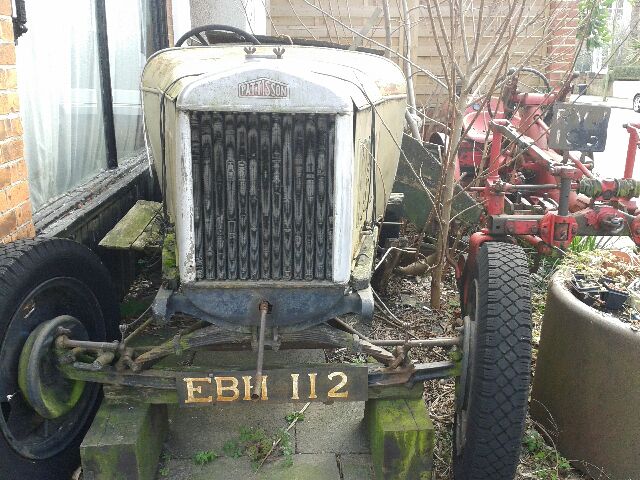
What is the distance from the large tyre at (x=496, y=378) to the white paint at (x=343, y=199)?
2.04ft

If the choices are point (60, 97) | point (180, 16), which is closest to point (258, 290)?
point (60, 97)

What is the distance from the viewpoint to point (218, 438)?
3.01m

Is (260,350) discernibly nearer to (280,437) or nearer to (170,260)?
(170,260)

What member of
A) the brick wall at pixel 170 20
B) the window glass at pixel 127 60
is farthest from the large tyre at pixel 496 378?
the brick wall at pixel 170 20

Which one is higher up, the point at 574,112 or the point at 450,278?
the point at 574,112

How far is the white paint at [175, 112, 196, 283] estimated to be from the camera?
7.28 ft

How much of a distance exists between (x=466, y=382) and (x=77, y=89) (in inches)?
121

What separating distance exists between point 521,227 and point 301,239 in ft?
6.12

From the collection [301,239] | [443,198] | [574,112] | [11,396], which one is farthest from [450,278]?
[11,396]

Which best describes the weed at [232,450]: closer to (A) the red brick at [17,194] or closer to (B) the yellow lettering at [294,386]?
(B) the yellow lettering at [294,386]

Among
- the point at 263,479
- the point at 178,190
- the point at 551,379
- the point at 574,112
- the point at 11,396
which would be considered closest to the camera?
the point at 178,190

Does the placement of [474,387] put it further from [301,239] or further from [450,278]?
[450,278]

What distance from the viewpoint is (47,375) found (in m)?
2.58

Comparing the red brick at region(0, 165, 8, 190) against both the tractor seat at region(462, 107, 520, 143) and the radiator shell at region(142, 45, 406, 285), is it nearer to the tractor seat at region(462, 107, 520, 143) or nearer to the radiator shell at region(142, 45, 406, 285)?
the radiator shell at region(142, 45, 406, 285)
